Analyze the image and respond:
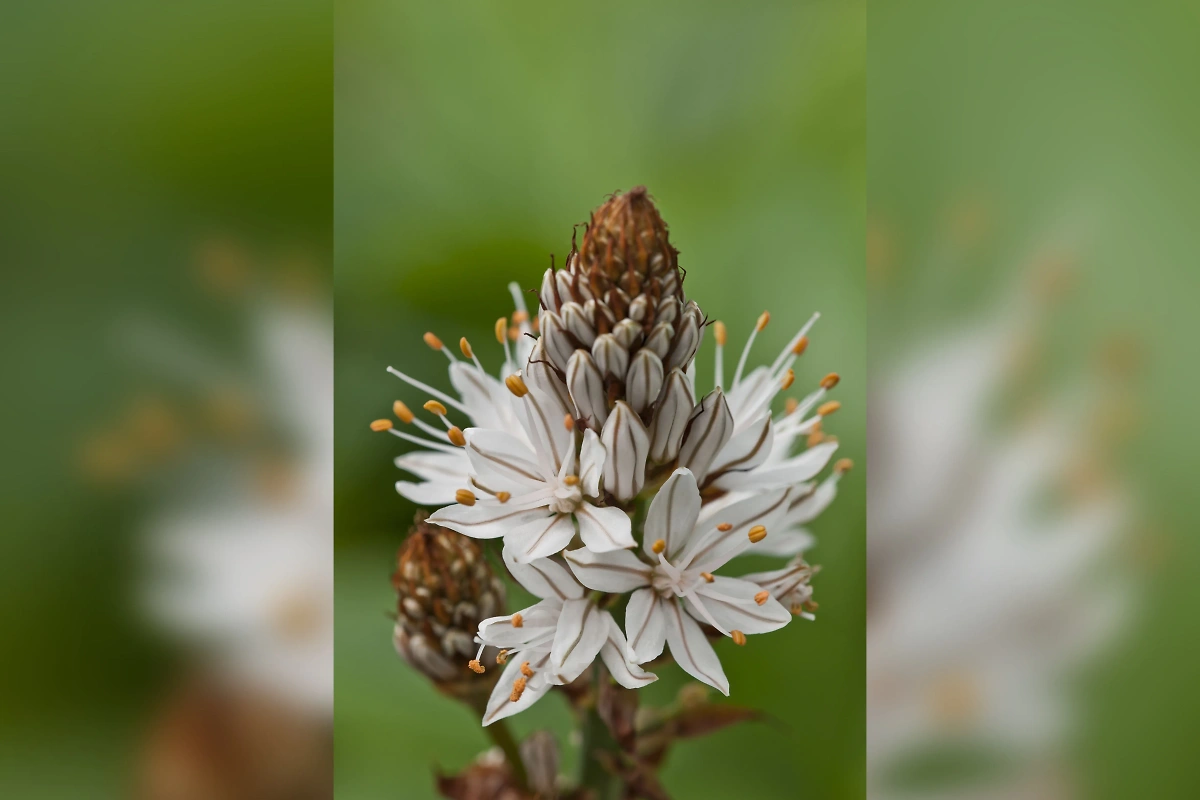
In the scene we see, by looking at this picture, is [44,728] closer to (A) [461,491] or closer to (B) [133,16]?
(A) [461,491]

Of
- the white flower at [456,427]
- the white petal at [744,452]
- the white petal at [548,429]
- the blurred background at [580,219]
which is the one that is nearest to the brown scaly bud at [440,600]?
the white flower at [456,427]

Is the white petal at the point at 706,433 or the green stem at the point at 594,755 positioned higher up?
the white petal at the point at 706,433

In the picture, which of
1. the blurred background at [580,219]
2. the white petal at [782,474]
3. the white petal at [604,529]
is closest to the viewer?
the white petal at [604,529]

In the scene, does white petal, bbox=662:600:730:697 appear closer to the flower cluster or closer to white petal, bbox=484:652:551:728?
the flower cluster

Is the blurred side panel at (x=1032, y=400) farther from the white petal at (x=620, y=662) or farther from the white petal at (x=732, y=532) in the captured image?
the white petal at (x=620, y=662)

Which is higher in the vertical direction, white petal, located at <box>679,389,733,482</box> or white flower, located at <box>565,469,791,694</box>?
white petal, located at <box>679,389,733,482</box>

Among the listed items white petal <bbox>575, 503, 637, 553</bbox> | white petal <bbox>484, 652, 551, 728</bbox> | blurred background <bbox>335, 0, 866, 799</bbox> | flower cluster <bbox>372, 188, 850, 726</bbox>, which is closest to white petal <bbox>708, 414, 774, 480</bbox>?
flower cluster <bbox>372, 188, 850, 726</bbox>

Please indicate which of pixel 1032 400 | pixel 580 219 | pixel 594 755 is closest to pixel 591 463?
pixel 594 755
